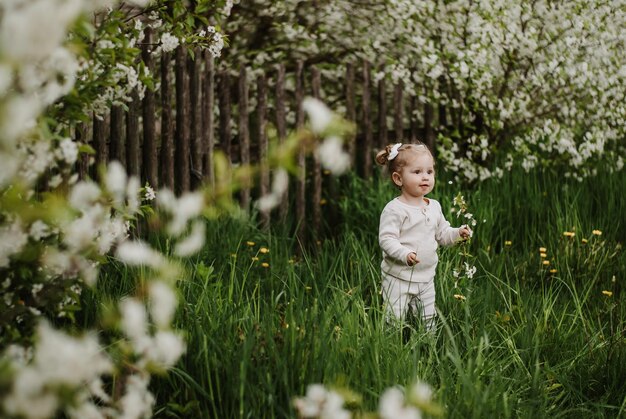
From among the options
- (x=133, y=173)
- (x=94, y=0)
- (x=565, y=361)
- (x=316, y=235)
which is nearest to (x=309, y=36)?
(x=316, y=235)

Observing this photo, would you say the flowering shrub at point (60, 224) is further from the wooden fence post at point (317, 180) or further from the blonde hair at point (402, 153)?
the wooden fence post at point (317, 180)

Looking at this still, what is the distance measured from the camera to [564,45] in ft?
17.9

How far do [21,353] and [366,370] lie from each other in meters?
1.17

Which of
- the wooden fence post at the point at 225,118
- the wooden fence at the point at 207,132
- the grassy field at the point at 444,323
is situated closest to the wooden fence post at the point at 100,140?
the wooden fence at the point at 207,132

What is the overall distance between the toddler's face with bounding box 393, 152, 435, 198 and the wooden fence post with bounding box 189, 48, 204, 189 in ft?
5.77

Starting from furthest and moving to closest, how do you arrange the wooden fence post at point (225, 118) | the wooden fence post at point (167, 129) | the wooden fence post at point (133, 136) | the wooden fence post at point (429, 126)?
1. the wooden fence post at point (429, 126)
2. the wooden fence post at point (225, 118)
3. the wooden fence post at point (167, 129)
4. the wooden fence post at point (133, 136)

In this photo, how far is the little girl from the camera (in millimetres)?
3500

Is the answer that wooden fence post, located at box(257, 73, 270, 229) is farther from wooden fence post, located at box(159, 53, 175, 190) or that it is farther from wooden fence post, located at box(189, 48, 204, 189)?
wooden fence post, located at box(159, 53, 175, 190)

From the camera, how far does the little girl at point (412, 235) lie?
3500 millimetres

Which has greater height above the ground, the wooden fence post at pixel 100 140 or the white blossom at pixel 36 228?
the wooden fence post at pixel 100 140

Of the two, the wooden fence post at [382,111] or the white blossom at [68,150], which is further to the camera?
the wooden fence post at [382,111]

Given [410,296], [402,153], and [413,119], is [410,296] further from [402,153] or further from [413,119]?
[413,119]

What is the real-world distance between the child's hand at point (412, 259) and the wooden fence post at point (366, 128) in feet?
8.10

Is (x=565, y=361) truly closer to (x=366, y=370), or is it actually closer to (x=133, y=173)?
(x=366, y=370)
